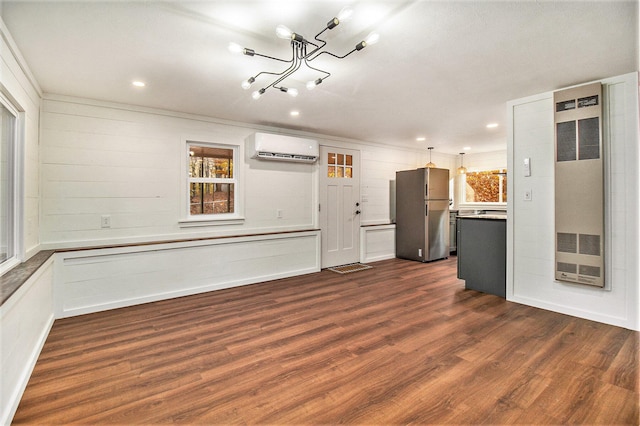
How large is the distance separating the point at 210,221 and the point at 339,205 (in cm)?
238

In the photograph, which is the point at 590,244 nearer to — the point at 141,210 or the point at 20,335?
the point at 20,335

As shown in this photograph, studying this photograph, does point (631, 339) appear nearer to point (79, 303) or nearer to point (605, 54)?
point (605, 54)

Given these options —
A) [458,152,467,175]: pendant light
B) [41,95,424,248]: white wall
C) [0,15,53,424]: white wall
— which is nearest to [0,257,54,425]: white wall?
[0,15,53,424]: white wall

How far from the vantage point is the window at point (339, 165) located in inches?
221

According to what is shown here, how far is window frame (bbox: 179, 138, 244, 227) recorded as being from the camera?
13.5 feet

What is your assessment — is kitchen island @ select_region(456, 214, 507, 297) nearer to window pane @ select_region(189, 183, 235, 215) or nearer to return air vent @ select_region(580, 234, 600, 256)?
return air vent @ select_region(580, 234, 600, 256)

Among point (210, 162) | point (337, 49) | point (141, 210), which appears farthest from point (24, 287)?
point (337, 49)

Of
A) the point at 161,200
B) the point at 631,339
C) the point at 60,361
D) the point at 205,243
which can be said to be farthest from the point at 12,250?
the point at 631,339

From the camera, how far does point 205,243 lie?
13.6ft

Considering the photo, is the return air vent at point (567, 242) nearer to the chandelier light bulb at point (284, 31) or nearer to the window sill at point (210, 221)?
the chandelier light bulb at point (284, 31)

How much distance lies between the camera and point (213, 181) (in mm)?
4410

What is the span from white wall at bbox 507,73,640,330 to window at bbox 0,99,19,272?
15.9 feet

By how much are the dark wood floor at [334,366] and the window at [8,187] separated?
0.87 metres

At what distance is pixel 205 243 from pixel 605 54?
4.49m
